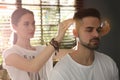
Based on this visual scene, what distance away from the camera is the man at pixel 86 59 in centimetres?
146

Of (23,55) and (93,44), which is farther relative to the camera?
(23,55)

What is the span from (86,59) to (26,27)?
427mm

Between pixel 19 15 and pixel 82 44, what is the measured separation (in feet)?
1.45

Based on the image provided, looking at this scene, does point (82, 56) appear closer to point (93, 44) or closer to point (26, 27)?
point (93, 44)

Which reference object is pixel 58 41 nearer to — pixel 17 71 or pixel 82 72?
pixel 82 72

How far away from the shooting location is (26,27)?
61.9 inches

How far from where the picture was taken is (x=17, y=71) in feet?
5.09

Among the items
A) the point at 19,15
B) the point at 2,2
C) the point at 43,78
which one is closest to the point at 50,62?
the point at 43,78

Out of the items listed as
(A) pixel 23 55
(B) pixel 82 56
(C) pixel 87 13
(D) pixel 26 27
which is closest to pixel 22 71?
(A) pixel 23 55

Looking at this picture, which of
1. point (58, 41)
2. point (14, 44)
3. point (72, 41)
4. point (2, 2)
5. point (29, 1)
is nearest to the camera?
point (58, 41)

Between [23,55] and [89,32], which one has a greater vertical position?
[89,32]

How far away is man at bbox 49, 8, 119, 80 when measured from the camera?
146 cm

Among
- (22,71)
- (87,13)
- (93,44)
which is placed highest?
(87,13)

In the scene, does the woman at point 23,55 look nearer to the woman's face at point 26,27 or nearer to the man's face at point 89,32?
the woman's face at point 26,27
